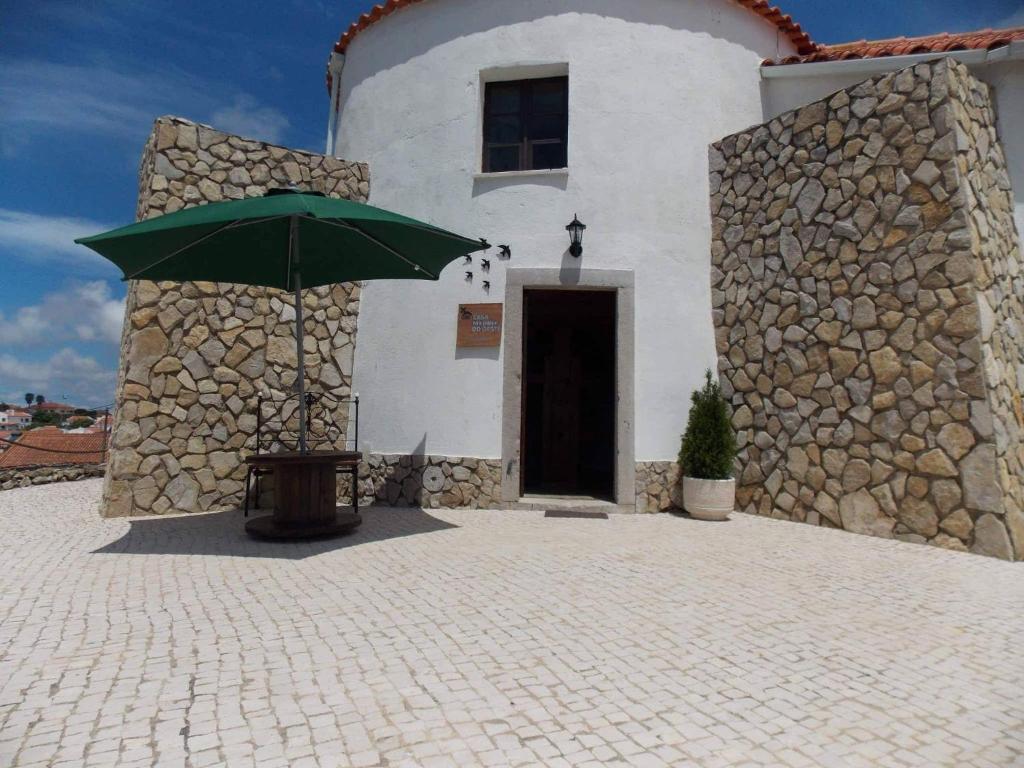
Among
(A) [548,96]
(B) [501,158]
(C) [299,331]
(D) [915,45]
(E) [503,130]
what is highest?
(D) [915,45]

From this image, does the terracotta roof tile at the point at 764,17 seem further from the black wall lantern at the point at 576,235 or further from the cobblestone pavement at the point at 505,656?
the cobblestone pavement at the point at 505,656

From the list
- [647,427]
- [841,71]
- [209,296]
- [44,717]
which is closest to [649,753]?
[44,717]

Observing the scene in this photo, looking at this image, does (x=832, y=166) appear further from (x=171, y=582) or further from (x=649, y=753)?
(x=171, y=582)

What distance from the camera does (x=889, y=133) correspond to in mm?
6020

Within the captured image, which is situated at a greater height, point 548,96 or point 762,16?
point 762,16

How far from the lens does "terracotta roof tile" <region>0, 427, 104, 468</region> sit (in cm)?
1013

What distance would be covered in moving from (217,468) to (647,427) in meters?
5.32

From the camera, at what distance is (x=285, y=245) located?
19.9ft

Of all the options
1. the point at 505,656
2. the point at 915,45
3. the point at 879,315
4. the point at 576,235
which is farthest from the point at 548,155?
the point at 505,656

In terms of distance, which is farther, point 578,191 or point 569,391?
point 569,391

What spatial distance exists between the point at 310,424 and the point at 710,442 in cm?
506

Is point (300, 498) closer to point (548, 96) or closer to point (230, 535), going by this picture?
point (230, 535)

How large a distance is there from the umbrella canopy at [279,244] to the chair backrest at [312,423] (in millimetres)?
1722

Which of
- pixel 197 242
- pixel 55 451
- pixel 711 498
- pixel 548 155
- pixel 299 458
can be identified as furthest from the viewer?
pixel 55 451
